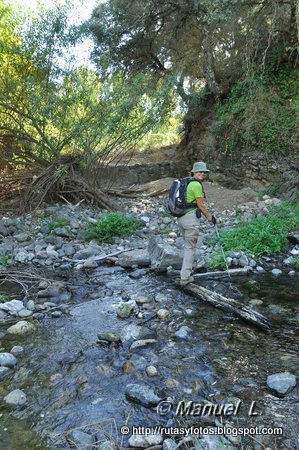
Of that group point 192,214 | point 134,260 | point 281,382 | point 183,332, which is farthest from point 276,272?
point 281,382

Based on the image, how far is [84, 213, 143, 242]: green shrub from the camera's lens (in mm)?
8852

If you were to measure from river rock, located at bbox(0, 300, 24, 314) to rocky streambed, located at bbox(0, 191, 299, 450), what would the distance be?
0.01 meters

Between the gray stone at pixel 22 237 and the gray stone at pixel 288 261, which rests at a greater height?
the gray stone at pixel 22 237

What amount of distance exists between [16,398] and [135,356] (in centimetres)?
124

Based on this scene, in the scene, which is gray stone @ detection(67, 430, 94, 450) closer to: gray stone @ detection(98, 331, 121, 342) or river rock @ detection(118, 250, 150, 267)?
gray stone @ detection(98, 331, 121, 342)

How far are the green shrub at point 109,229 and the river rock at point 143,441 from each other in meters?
6.27

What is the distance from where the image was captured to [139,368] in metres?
3.71

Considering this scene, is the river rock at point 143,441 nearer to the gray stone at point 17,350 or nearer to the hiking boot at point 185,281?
the gray stone at point 17,350

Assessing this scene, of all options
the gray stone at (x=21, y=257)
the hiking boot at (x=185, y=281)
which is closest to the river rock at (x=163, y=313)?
the hiking boot at (x=185, y=281)

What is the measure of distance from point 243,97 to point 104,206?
6.77m

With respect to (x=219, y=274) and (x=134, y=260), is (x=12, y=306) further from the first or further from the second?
(x=219, y=274)

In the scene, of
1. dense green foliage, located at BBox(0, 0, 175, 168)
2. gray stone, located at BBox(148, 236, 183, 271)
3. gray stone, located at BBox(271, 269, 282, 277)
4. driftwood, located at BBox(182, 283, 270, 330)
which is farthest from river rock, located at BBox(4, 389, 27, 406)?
dense green foliage, located at BBox(0, 0, 175, 168)

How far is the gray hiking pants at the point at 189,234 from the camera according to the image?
19.1 ft

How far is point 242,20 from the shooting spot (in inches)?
524
